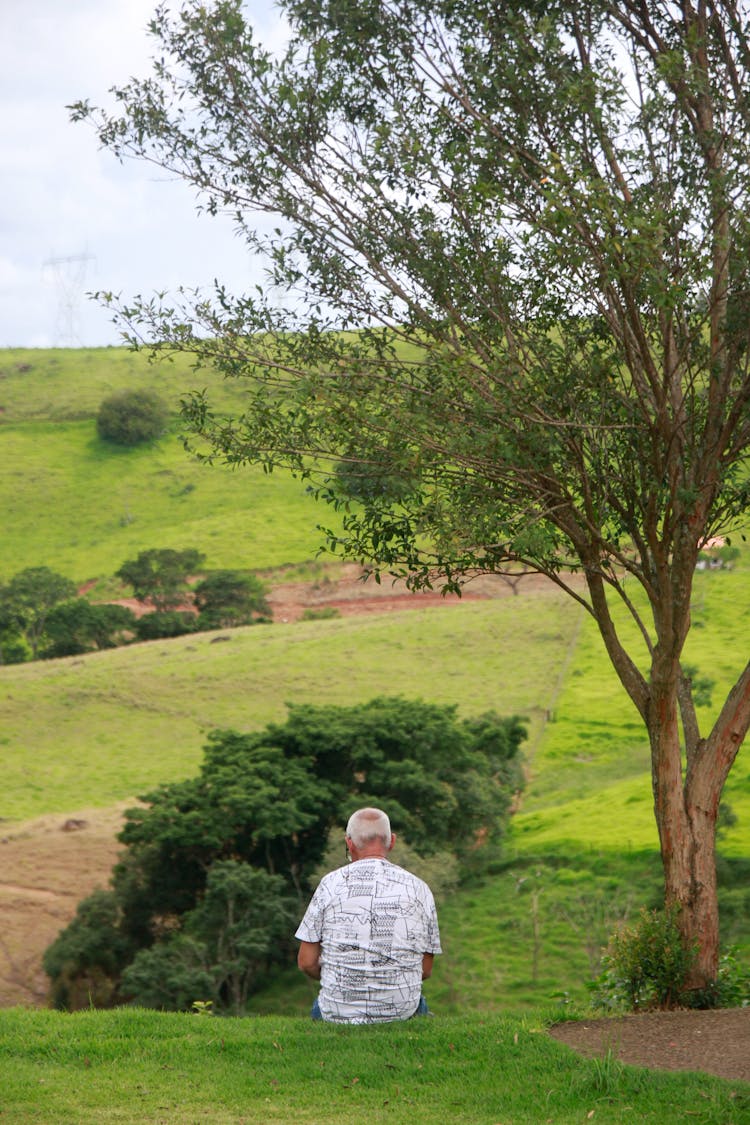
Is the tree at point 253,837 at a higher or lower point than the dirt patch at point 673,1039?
lower

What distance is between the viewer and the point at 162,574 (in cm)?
5916

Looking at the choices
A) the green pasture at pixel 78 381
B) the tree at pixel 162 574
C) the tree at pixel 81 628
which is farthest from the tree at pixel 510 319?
the green pasture at pixel 78 381

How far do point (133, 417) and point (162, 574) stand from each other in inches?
1001

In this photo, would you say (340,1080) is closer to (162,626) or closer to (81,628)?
(81,628)

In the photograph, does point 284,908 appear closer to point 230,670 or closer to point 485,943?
point 485,943

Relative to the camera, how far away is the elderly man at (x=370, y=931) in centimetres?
580

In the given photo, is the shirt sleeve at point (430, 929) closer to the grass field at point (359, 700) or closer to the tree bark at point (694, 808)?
the grass field at point (359, 700)

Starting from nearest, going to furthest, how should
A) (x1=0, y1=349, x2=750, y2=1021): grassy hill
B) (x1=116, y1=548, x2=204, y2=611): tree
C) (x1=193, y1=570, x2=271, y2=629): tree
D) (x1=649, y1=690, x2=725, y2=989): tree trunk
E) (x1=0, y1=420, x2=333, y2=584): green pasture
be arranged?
(x1=649, y1=690, x2=725, y2=989): tree trunk → (x1=0, y1=349, x2=750, y2=1021): grassy hill → (x1=193, y1=570, x2=271, y2=629): tree → (x1=116, y1=548, x2=204, y2=611): tree → (x1=0, y1=420, x2=333, y2=584): green pasture

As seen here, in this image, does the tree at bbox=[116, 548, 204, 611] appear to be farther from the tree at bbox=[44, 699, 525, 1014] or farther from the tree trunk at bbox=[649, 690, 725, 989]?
the tree trunk at bbox=[649, 690, 725, 989]

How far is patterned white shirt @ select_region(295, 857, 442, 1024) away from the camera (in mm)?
5793

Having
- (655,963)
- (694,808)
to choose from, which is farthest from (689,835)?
(655,963)

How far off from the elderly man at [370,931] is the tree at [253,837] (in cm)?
1479

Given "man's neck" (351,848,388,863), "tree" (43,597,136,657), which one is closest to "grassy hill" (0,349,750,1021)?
"man's neck" (351,848,388,863)

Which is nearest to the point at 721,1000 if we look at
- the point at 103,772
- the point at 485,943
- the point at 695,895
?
the point at 695,895
